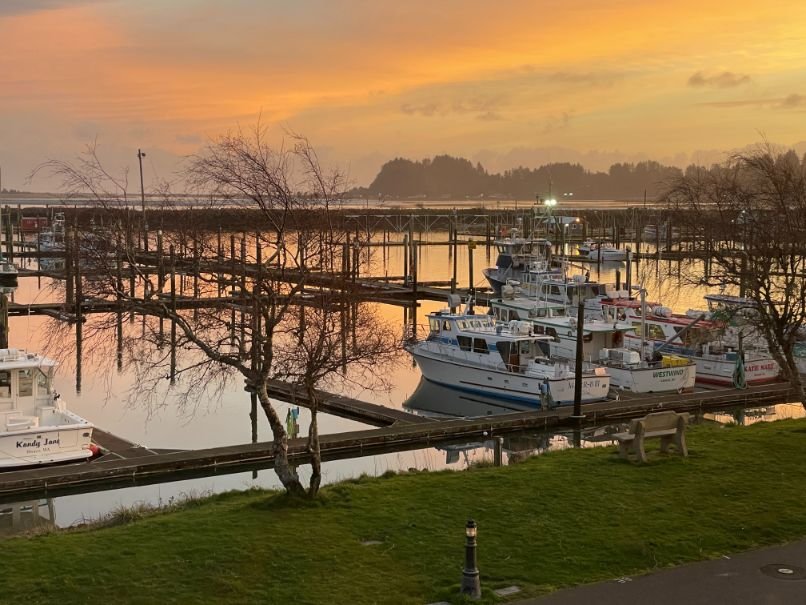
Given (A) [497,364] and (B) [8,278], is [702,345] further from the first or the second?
(B) [8,278]

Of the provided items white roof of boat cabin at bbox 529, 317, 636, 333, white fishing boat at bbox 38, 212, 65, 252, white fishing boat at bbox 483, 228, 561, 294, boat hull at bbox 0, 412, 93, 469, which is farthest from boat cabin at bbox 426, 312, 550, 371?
white fishing boat at bbox 38, 212, 65, 252

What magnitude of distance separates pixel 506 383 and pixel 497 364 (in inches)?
35.7

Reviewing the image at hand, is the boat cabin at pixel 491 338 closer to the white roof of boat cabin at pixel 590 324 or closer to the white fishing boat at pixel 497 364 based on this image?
the white fishing boat at pixel 497 364

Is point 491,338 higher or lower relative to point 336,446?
higher

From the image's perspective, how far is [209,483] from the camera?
20.2 meters

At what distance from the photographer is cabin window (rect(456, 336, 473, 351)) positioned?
1305 inches

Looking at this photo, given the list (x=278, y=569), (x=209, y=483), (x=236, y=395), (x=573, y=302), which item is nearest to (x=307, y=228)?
(x=278, y=569)

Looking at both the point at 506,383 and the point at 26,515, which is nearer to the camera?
the point at 26,515

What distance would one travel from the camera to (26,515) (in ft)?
59.4

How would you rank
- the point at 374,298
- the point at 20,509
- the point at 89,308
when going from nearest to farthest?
the point at 20,509
the point at 89,308
the point at 374,298

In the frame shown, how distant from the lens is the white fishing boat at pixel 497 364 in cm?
2936

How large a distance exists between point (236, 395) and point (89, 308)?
22.4m

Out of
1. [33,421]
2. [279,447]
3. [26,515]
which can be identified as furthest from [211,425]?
[279,447]

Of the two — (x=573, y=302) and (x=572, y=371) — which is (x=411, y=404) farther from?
(x=573, y=302)
